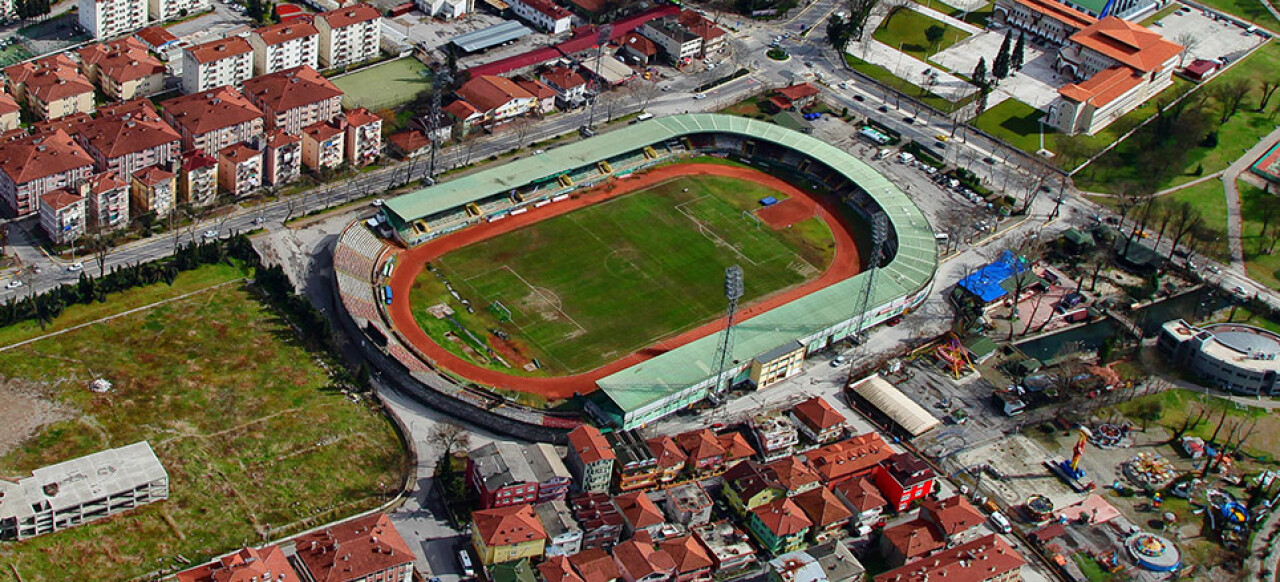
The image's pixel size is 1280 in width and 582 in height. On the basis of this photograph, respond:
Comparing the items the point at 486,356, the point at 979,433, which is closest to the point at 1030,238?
the point at 979,433

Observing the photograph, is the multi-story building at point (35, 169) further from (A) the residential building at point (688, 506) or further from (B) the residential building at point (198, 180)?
(A) the residential building at point (688, 506)

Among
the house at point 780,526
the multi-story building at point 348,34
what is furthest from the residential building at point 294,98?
the house at point 780,526

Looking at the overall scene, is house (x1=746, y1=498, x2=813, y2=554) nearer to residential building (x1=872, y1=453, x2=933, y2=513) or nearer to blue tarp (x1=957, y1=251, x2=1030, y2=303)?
residential building (x1=872, y1=453, x2=933, y2=513)

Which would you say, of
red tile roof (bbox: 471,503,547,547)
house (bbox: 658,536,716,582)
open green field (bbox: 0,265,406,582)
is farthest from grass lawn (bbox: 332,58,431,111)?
house (bbox: 658,536,716,582)

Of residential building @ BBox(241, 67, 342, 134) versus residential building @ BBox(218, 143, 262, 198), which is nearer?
residential building @ BBox(218, 143, 262, 198)

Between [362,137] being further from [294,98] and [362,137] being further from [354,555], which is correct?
[354,555]

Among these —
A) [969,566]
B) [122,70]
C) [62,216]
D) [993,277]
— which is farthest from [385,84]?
[969,566]

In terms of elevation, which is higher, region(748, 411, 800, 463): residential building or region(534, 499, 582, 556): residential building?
region(748, 411, 800, 463): residential building
